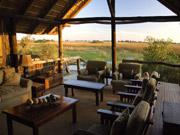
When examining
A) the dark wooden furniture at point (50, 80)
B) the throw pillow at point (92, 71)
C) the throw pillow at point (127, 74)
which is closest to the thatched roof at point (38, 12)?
the dark wooden furniture at point (50, 80)

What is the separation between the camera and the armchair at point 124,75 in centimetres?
528

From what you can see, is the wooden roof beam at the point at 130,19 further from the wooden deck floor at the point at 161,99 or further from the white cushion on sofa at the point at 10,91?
the white cushion on sofa at the point at 10,91

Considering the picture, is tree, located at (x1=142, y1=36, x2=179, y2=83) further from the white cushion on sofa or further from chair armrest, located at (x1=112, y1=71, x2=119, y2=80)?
the white cushion on sofa

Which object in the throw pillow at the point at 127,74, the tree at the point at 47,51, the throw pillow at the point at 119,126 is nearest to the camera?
the throw pillow at the point at 119,126

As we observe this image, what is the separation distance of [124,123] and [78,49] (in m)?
15.1

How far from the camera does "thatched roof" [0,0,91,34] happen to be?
5086 mm

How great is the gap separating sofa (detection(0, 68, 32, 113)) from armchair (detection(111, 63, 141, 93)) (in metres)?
2.79

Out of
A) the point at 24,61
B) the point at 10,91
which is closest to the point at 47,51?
the point at 24,61

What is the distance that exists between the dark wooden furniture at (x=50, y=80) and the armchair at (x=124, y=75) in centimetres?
234

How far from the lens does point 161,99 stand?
179 inches

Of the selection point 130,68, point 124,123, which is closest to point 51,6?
point 130,68

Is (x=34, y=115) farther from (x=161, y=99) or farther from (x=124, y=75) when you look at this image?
(x=124, y=75)

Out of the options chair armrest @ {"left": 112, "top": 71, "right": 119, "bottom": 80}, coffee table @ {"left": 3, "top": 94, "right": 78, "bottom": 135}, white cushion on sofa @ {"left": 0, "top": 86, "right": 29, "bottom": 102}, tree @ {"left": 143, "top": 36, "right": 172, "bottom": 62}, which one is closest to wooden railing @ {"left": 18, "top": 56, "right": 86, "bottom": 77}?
white cushion on sofa @ {"left": 0, "top": 86, "right": 29, "bottom": 102}

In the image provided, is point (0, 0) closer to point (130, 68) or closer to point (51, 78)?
point (51, 78)
